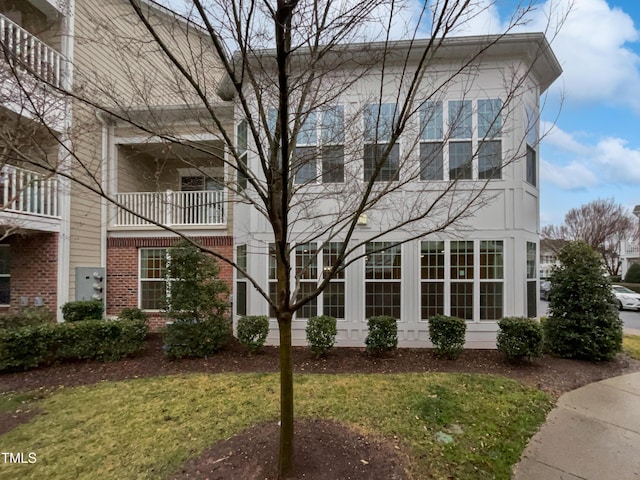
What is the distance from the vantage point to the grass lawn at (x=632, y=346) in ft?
23.5

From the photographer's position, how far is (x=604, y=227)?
96.9 ft

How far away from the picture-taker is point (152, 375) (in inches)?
234

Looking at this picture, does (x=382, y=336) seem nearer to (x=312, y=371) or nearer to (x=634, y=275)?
(x=312, y=371)

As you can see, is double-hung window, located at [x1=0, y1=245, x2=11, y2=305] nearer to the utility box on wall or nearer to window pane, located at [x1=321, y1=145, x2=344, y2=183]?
the utility box on wall

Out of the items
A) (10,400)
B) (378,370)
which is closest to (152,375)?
(10,400)

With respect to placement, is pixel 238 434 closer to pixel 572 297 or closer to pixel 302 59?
pixel 302 59

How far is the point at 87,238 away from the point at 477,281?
980 cm

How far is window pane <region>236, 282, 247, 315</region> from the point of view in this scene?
8047mm

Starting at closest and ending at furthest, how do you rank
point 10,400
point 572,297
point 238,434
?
point 238,434
point 10,400
point 572,297

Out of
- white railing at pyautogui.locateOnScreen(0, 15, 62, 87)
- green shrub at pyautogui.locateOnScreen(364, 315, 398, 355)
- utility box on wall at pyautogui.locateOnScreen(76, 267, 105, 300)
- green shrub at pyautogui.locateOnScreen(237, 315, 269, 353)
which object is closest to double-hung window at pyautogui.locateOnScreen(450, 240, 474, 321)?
green shrub at pyautogui.locateOnScreen(364, 315, 398, 355)

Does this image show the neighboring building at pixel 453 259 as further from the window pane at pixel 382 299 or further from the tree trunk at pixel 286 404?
the tree trunk at pixel 286 404

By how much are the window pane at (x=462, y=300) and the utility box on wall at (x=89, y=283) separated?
896 centimetres

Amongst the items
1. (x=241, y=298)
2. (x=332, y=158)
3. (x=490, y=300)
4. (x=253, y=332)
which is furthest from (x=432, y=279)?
(x=332, y=158)

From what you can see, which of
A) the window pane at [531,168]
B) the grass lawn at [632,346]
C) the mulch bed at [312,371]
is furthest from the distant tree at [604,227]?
the mulch bed at [312,371]
